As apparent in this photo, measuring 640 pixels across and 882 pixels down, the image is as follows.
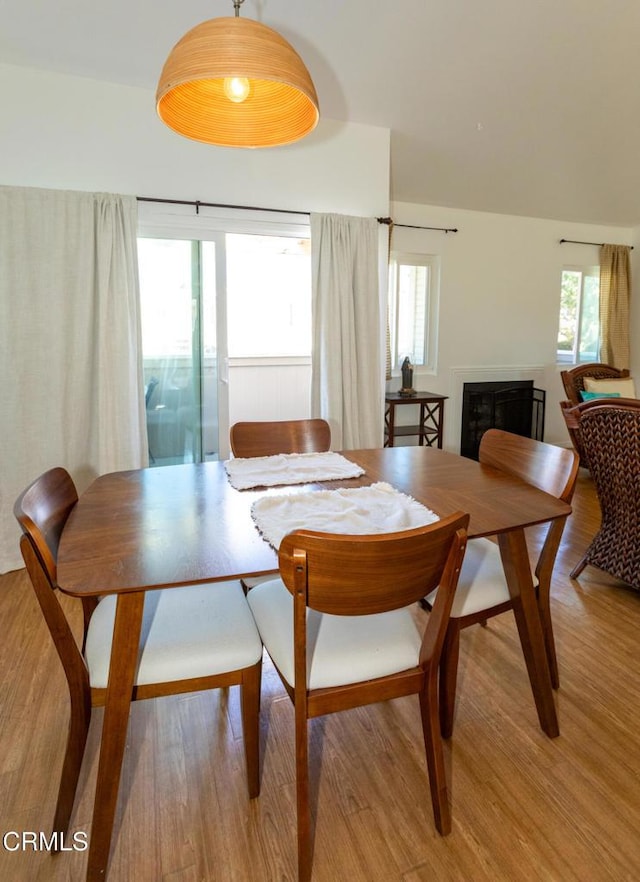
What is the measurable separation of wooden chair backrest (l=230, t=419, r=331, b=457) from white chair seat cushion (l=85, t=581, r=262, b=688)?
794 millimetres

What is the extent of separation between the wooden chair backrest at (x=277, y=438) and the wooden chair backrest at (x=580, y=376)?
9.59ft

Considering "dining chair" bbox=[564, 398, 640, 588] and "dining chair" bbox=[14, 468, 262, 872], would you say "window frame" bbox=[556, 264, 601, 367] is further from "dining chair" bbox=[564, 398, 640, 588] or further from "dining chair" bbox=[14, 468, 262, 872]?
"dining chair" bbox=[14, 468, 262, 872]

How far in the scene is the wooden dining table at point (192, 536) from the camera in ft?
3.58

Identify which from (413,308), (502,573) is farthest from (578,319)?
(502,573)

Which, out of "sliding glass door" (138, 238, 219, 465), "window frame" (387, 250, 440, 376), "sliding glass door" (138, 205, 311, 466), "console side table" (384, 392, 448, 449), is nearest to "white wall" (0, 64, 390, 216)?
"sliding glass door" (138, 205, 311, 466)

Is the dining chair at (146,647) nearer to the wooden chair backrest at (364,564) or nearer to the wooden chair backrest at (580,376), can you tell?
the wooden chair backrest at (364,564)

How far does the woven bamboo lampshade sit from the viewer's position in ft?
4.09

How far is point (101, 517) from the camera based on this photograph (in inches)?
54.1

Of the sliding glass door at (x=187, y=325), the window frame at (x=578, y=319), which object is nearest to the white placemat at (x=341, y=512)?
the sliding glass door at (x=187, y=325)

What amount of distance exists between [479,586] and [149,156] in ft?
9.34

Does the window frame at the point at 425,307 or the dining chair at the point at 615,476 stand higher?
the window frame at the point at 425,307

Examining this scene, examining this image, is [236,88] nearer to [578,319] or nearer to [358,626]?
[358,626]

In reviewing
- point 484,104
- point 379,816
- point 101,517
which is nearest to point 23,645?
point 101,517

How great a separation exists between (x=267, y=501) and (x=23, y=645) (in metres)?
1.38
